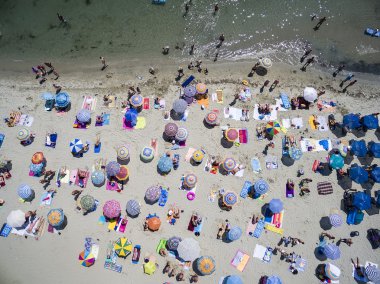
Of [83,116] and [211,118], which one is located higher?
[211,118]

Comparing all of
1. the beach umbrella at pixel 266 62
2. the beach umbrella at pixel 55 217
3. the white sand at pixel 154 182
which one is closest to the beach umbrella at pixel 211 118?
the white sand at pixel 154 182

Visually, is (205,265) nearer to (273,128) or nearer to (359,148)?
(273,128)

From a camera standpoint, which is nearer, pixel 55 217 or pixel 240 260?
pixel 55 217

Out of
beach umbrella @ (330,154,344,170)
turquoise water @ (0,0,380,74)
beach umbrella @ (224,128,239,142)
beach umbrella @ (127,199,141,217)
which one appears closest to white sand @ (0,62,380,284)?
beach umbrella @ (127,199,141,217)

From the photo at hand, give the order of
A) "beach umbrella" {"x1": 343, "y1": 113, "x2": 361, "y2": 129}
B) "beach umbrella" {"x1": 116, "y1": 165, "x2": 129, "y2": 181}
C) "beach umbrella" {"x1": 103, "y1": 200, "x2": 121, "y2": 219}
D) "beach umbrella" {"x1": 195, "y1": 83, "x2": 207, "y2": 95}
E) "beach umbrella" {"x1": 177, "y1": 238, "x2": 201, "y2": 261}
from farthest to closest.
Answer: "beach umbrella" {"x1": 195, "y1": 83, "x2": 207, "y2": 95}, "beach umbrella" {"x1": 343, "y1": 113, "x2": 361, "y2": 129}, "beach umbrella" {"x1": 116, "y1": 165, "x2": 129, "y2": 181}, "beach umbrella" {"x1": 103, "y1": 200, "x2": 121, "y2": 219}, "beach umbrella" {"x1": 177, "y1": 238, "x2": 201, "y2": 261}

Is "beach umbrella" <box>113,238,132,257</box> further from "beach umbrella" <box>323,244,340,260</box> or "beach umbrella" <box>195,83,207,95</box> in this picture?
"beach umbrella" <box>323,244,340,260</box>

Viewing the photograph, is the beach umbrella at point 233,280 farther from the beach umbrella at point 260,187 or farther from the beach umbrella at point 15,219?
the beach umbrella at point 15,219

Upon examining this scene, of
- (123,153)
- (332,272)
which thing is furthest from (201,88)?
(332,272)
